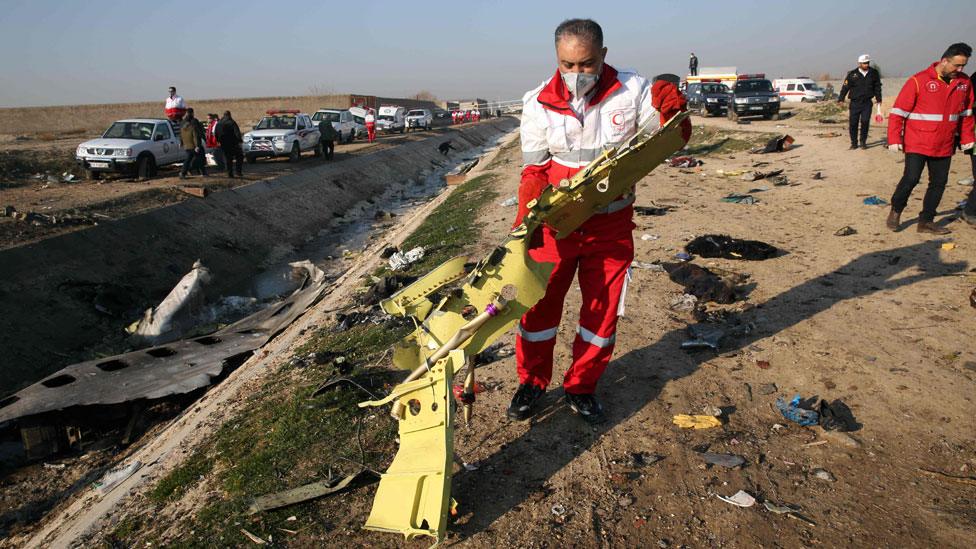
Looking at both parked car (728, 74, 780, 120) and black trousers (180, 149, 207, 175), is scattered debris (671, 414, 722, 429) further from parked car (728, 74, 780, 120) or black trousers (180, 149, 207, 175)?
parked car (728, 74, 780, 120)

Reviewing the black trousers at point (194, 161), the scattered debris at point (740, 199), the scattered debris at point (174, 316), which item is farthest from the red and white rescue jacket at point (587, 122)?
the black trousers at point (194, 161)

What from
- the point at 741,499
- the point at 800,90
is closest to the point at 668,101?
the point at 741,499

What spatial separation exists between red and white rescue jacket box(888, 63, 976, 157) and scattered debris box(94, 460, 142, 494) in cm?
815

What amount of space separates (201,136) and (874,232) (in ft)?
49.1

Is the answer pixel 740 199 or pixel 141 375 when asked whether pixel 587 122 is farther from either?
pixel 740 199

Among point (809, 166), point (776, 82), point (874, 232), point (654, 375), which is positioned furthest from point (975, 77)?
point (776, 82)

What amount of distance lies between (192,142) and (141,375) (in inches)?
450

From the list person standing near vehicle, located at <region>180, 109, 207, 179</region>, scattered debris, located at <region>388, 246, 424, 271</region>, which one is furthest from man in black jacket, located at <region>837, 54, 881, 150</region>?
person standing near vehicle, located at <region>180, 109, 207, 179</region>

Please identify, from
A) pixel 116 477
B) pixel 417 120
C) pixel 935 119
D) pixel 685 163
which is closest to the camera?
pixel 116 477

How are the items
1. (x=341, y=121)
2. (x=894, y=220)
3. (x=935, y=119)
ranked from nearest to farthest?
1. (x=935, y=119)
2. (x=894, y=220)
3. (x=341, y=121)

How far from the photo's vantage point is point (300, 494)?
3.08 meters

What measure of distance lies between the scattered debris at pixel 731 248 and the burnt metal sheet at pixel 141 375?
494 cm

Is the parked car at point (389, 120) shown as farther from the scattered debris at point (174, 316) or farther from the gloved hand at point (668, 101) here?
the gloved hand at point (668, 101)

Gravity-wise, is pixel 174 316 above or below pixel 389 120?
below
